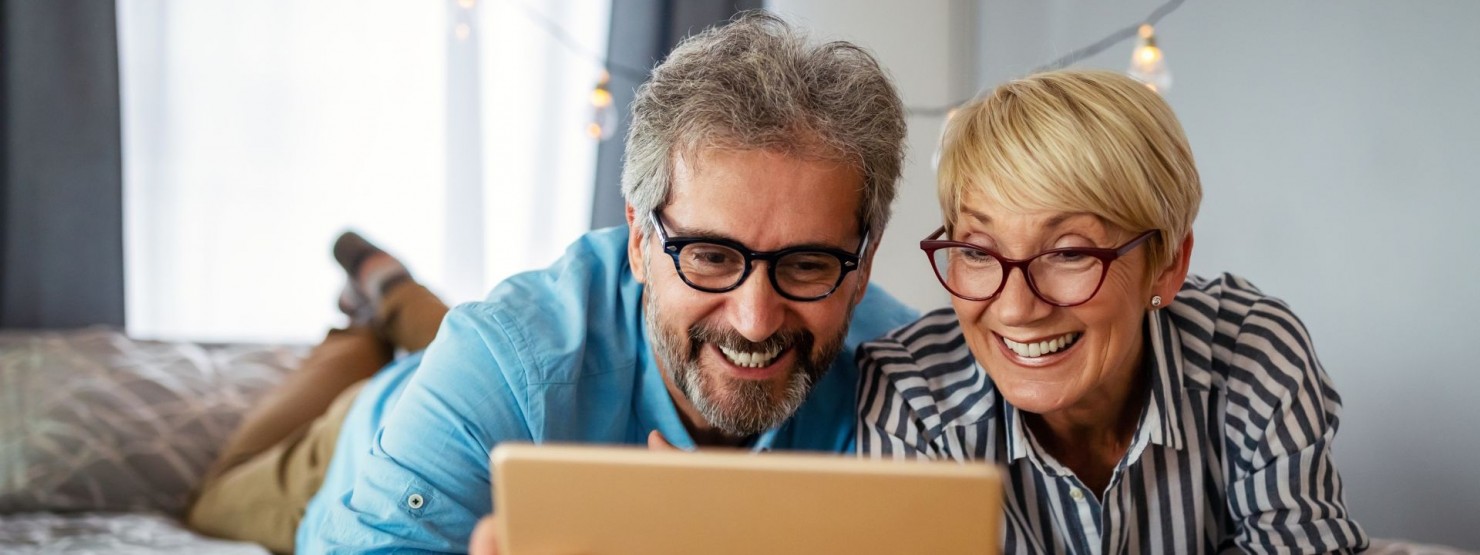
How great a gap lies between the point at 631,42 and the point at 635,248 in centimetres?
206

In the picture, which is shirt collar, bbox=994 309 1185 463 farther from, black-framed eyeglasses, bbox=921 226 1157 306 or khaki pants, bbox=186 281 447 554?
khaki pants, bbox=186 281 447 554

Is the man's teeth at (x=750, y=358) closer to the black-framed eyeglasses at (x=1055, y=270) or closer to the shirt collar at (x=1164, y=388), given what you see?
the black-framed eyeglasses at (x=1055, y=270)

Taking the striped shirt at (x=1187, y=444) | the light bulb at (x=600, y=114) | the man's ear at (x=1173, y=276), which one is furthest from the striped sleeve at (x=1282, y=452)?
the light bulb at (x=600, y=114)

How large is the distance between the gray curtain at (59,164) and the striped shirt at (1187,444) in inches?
97.1

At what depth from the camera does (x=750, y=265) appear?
58.7 inches

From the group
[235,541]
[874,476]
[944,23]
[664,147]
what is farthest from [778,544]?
[944,23]

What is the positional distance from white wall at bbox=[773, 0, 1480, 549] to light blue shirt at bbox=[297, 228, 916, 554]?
1.32 metres

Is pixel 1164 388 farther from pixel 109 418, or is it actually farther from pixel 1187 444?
pixel 109 418

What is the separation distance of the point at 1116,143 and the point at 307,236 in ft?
9.03

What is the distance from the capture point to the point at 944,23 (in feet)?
11.8

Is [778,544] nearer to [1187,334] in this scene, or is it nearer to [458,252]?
[1187,334]

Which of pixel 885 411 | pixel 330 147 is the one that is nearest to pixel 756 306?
pixel 885 411

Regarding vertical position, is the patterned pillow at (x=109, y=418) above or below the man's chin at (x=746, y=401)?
below

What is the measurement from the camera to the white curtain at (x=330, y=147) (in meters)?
3.41
